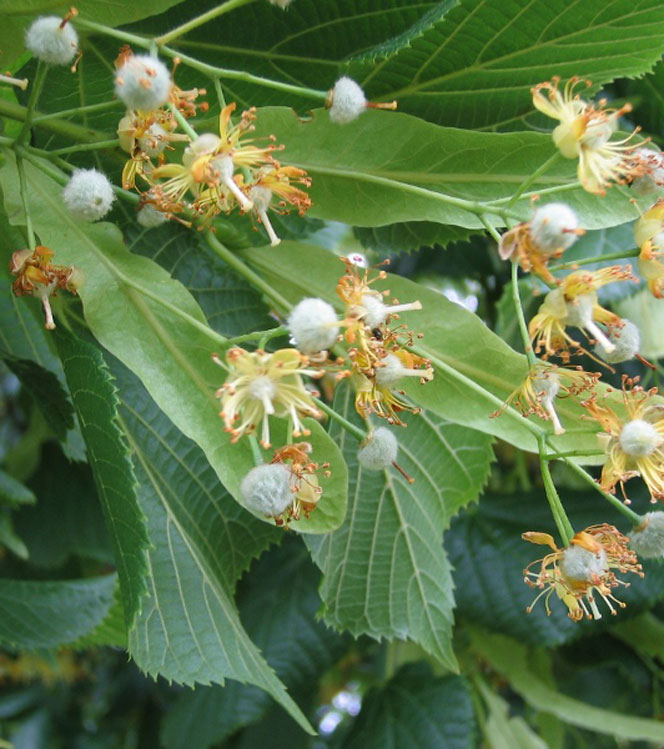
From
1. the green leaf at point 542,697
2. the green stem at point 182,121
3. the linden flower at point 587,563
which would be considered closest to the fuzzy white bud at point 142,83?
the green stem at point 182,121

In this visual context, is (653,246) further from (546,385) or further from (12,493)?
(12,493)

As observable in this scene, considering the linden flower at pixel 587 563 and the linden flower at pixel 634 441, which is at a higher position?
the linden flower at pixel 634 441

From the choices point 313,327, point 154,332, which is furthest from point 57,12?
point 313,327

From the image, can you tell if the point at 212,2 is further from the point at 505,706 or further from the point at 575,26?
the point at 505,706

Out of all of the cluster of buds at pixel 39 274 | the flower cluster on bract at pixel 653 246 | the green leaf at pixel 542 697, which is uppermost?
the cluster of buds at pixel 39 274

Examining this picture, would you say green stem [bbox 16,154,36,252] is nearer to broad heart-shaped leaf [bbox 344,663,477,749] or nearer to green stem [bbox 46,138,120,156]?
green stem [bbox 46,138,120,156]

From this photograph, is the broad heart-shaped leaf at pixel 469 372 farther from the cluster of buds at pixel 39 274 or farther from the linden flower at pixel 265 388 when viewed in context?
the cluster of buds at pixel 39 274
